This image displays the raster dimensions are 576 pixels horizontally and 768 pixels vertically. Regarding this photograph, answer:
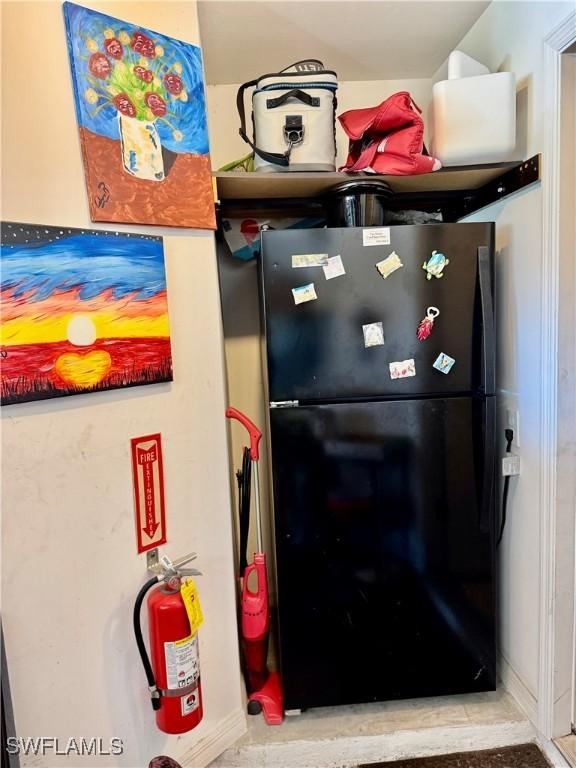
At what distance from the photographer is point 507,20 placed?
160cm

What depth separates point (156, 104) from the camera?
53.2 inches

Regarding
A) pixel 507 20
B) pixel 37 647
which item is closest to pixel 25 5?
pixel 507 20

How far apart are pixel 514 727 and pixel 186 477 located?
1.51 meters

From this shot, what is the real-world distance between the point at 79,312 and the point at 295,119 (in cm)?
99

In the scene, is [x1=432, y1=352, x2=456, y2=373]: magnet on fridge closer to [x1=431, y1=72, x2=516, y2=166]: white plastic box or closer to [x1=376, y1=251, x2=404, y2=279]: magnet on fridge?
[x1=376, y1=251, x2=404, y2=279]: magnet on fridge

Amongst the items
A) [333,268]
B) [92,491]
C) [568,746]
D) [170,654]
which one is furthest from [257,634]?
[333,268]

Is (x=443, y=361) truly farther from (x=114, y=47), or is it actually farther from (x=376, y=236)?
(x=114, y=47)

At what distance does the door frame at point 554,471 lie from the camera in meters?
1.43

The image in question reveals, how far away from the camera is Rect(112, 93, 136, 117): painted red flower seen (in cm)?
128

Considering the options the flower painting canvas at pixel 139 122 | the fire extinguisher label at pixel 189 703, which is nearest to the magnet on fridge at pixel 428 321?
the flower painting canvas at pixel 139 122

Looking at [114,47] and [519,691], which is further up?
[114,47]

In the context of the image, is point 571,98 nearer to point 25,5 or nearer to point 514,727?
point 25,5

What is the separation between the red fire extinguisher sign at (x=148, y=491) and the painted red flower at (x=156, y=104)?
984 mm

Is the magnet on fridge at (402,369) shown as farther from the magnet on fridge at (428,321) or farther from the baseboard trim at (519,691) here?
the baseboard trim at (519,691)
